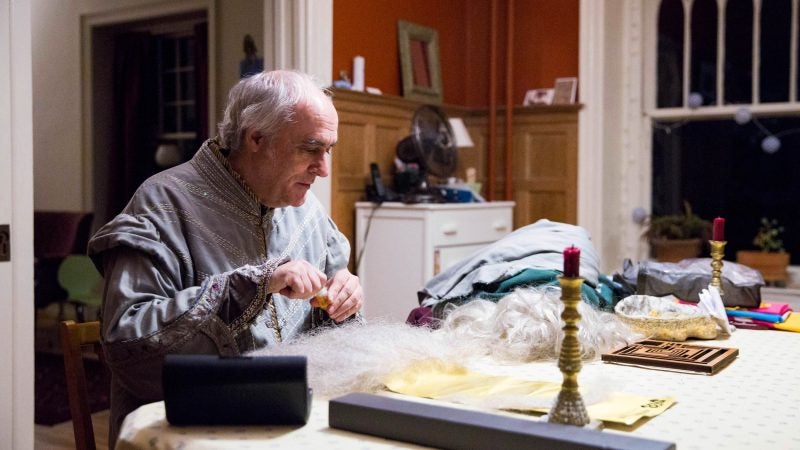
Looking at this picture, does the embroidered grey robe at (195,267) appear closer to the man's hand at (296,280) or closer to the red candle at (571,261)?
the man's hand at (296,280)

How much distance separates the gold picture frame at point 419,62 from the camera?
4844 mm

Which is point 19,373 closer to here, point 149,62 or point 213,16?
point 213,16

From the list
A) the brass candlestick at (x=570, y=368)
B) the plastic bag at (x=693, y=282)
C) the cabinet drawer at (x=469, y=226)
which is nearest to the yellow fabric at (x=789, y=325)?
the plastic bag at (x=693, y=282)

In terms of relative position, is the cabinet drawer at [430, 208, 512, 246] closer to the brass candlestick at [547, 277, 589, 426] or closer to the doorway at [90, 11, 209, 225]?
the doorway at [90, 11, 209, 225]

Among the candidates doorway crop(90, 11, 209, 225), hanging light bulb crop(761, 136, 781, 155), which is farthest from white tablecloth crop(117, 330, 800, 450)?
doorway crop(90, 11, 209, 225)

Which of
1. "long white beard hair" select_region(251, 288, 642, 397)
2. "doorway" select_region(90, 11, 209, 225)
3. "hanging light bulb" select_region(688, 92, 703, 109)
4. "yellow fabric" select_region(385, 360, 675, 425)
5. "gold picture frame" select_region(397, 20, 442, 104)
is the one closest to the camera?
"yellow fabric" select_region(385, 360, 675, 425)

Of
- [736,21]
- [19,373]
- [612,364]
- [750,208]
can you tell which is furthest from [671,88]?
[19,373]

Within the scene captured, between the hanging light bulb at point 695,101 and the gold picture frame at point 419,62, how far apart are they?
1495 millimetres

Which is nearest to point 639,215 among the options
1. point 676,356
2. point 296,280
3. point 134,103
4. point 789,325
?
point 789,325

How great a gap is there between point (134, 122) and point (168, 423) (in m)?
5.57

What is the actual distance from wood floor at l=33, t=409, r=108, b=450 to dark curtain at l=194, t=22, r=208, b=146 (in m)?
2.50

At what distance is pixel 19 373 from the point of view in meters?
2.11

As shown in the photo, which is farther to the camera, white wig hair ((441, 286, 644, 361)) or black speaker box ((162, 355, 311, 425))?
white wig hair ((441, 286, 644, 361))

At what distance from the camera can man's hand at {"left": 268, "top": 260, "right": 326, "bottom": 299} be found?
58.7 inches
